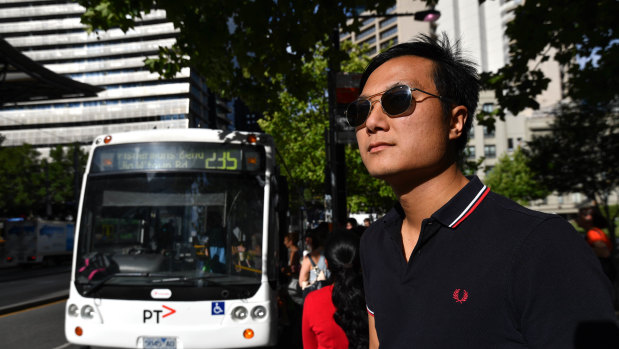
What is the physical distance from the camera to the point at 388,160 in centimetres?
135

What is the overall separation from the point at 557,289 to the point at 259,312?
4654 millimetres

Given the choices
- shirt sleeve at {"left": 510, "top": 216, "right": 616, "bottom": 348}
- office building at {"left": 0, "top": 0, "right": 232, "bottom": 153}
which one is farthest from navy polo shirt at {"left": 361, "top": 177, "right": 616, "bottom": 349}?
office building at {"left": 0, "top": 0, "right": 232, "bottom": 153}

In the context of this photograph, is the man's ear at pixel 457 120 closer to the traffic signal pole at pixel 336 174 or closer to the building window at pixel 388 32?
the traffic signal pole at pixel 336 174

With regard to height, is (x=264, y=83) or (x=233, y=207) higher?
(x=264, y=83)

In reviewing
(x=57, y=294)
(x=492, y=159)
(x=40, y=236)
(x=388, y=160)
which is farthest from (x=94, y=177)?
(x=492, y=159)

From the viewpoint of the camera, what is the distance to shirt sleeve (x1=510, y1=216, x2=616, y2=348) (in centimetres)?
91

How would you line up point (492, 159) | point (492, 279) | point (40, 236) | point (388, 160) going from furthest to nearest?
point (492, 159) → point (40, 236) → point (388, 160) → point (492, 279)

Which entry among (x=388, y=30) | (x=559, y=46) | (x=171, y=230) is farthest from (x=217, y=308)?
Result: (x=388, y=30)

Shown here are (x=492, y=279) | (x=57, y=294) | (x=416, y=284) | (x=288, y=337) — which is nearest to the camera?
(x=492, y=279)

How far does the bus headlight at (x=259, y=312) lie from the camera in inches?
206

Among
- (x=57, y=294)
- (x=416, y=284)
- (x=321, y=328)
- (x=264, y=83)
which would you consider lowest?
(x=57, y=294)

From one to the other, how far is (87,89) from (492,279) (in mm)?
36707

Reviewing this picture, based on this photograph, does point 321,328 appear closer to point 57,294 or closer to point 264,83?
point 264,83

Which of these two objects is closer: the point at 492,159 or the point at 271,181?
the point at 271,181
